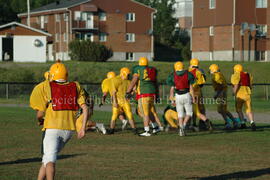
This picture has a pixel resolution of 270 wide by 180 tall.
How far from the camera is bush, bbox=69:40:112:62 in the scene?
254 ft

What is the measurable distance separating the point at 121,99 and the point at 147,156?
576cm

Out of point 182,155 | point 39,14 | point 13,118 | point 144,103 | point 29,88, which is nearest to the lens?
point 182,155

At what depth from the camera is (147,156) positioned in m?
14.3

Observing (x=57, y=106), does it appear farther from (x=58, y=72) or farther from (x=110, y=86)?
(x=110, y=86)

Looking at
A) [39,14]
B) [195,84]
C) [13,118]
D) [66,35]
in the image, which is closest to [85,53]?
[66,35]

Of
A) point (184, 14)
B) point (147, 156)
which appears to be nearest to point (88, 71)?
point (147, 156)

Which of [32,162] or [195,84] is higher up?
[195,84]

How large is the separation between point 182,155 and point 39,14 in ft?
270

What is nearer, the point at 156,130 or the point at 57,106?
the point at 57,106

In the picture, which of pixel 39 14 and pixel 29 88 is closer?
pixel 29 88

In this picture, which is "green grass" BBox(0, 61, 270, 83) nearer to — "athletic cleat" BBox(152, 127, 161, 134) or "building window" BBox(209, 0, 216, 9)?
"building window" BBox(209, 0, 216, 9)

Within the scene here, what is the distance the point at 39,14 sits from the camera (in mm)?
94812

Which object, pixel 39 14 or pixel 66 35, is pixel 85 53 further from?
pixel 39 14

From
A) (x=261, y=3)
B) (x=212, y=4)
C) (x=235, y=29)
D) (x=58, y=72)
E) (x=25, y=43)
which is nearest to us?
(x=58, y=72)
